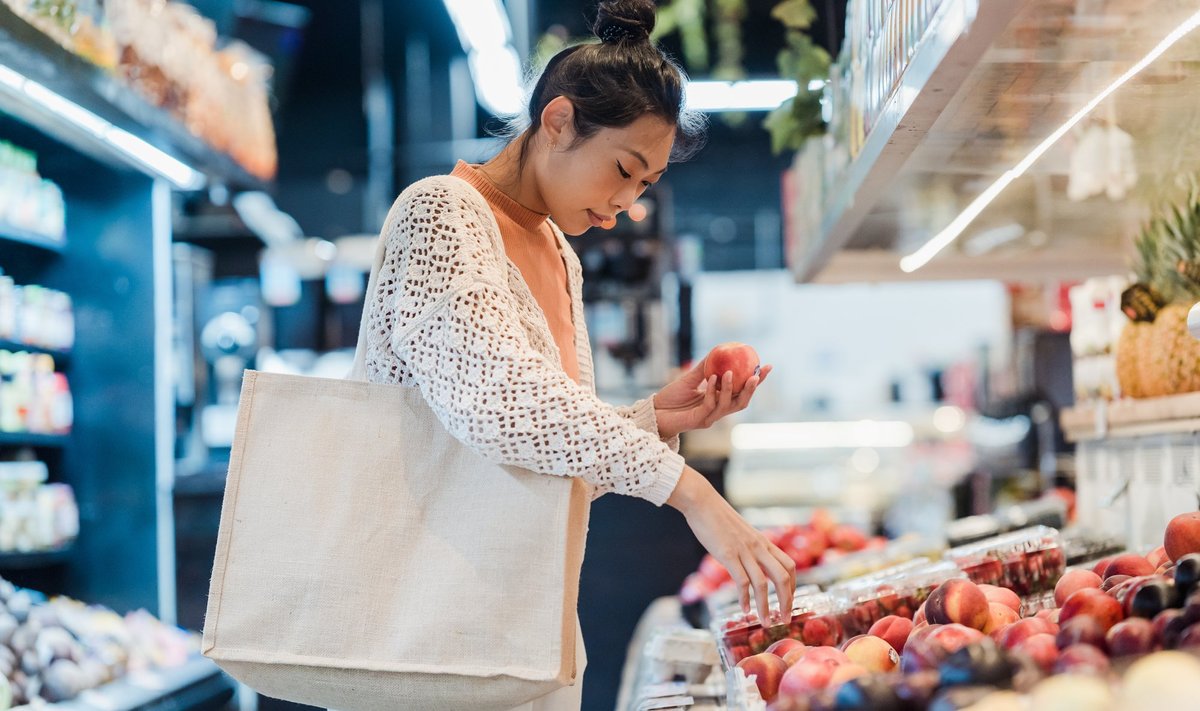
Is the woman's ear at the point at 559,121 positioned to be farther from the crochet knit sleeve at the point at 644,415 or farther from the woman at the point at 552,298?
the crochet knit sleeve at the point at 644,415

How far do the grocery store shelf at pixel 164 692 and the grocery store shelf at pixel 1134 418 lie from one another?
111 inches

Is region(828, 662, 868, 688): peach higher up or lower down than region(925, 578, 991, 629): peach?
lower down

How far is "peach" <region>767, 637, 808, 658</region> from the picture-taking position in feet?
5.67

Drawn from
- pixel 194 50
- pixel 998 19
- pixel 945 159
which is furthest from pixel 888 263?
pixel 194 50

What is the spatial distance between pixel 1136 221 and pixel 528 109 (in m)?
2.00

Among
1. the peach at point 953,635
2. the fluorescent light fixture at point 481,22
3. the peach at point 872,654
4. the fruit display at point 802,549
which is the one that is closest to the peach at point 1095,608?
the peach at point 953,635

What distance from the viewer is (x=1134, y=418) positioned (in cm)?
257

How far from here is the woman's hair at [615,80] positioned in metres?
1.65

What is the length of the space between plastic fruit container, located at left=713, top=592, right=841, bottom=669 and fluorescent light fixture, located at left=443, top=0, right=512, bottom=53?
4.06 meters

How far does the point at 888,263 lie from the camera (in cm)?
367

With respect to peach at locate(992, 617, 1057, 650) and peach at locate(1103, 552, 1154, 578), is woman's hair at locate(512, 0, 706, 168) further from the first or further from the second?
peach at locate(1103, 552, 1154, 578)

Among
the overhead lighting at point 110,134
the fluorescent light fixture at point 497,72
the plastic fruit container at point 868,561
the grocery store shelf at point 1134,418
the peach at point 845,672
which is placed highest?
the fluorescent light fixture at point 497,72

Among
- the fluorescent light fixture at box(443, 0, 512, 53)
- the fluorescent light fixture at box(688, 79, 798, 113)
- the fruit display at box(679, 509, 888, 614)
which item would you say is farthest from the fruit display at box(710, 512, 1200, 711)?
the fluorescent light fixture at box(443, 0, 512, 53)

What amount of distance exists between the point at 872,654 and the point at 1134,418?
126cm
